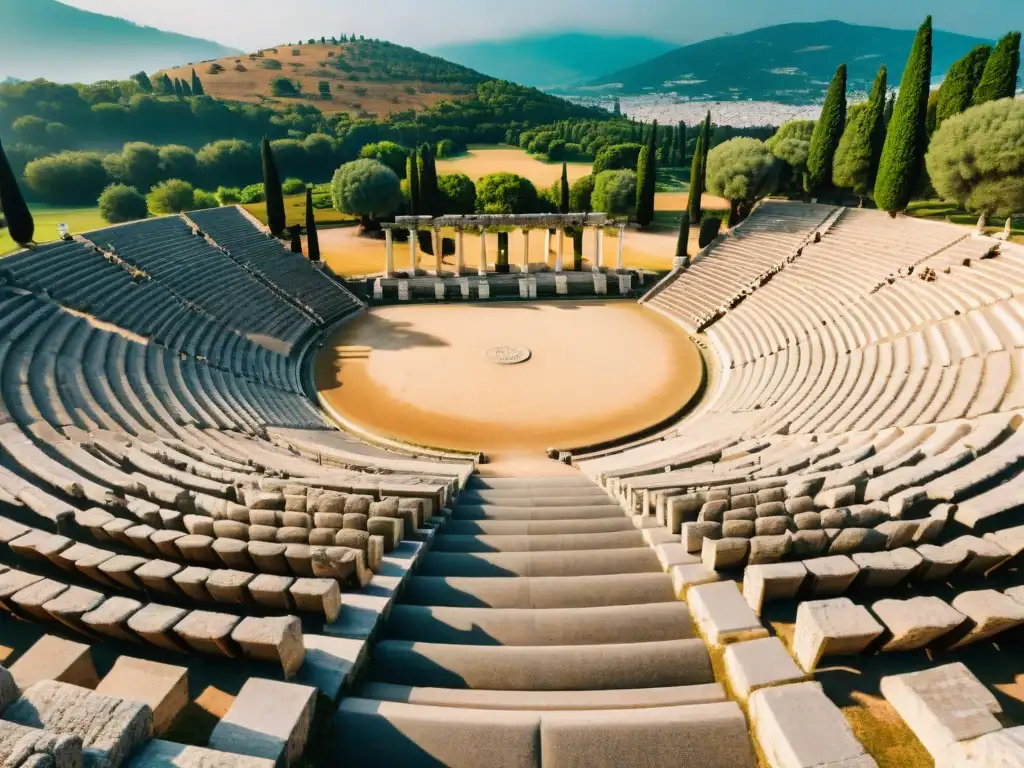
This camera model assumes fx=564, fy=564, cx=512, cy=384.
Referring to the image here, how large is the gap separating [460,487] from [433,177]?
39.2m

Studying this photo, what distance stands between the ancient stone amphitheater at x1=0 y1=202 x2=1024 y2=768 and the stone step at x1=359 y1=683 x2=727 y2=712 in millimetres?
29

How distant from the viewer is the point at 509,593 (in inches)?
322

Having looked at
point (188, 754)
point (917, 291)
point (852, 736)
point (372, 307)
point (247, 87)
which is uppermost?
point (247, 87)

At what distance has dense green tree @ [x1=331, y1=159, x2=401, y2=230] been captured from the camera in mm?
49750

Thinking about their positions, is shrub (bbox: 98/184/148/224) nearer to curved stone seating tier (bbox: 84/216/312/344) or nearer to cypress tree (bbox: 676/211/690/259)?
curved stone seating tier (bbox: 84/216/312/344)

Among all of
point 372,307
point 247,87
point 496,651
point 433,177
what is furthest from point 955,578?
point 247,87

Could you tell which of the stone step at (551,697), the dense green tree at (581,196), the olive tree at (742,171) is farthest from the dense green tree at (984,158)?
the stone step at (551,697)

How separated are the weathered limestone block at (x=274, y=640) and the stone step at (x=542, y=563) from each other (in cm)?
329

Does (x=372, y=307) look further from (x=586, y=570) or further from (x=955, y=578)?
(x=955, y=578)

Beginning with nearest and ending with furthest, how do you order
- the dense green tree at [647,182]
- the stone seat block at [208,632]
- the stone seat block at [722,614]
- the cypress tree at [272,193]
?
1. the stone seat block at [208,632]
2. the stone seat block at [722,614]
3. the cypress tree at [272,193]
4. the dense green tree at [647,182]

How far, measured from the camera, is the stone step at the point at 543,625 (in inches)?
280

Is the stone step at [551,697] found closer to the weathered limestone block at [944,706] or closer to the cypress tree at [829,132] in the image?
the weathered limestone block at [944,706]

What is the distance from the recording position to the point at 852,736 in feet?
16.6

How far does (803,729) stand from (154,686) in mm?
6047
